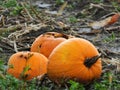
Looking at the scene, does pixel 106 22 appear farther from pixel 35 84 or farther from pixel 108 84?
pixel 35 84

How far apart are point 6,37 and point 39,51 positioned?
1.69 m

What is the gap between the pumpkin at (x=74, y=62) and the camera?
377 centimetres

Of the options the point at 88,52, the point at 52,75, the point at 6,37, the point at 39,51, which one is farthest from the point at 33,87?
the point at 6,37

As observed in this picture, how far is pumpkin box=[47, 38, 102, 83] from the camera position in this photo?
377 cm

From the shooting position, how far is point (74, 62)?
12.4ft

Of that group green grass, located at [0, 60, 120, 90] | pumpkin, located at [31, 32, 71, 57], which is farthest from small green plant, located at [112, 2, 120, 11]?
green grass, located at [0, 60, 120, 90]

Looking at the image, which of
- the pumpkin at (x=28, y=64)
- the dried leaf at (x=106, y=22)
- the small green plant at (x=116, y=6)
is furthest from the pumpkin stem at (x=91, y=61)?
the small green plant at (x=116, y=6)

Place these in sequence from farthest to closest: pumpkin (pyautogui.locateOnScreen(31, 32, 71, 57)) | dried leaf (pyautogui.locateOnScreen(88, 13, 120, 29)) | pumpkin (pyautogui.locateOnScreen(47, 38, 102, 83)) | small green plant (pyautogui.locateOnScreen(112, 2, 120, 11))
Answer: small green plant (pyautogui.locateOnScreen(112, 2, 120, 11)) < dried leaf (pyautogui.locateOnScreen(88, 13, 120, 29)) < pumpkin (pyautogui.locateOnScreen(31, 32, 71, 57)) < pumpkin (pyautogui.locateOnScreen(47, 38, 102, 83))

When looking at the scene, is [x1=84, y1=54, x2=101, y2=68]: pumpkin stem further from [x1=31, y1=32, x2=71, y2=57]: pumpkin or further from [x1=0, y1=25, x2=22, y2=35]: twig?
[x1=0, y1=25, x2=22, y2=35]: twig

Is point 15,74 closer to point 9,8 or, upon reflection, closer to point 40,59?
point 40,59

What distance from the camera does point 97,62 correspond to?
3.88 meters

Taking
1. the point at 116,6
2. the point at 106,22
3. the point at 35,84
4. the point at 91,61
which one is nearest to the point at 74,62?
the point at 91,61

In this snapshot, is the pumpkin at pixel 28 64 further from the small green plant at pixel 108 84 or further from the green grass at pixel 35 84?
the small green plant at pixel 108 84

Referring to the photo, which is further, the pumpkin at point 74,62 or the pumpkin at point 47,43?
the pumpkin at point 47,43
